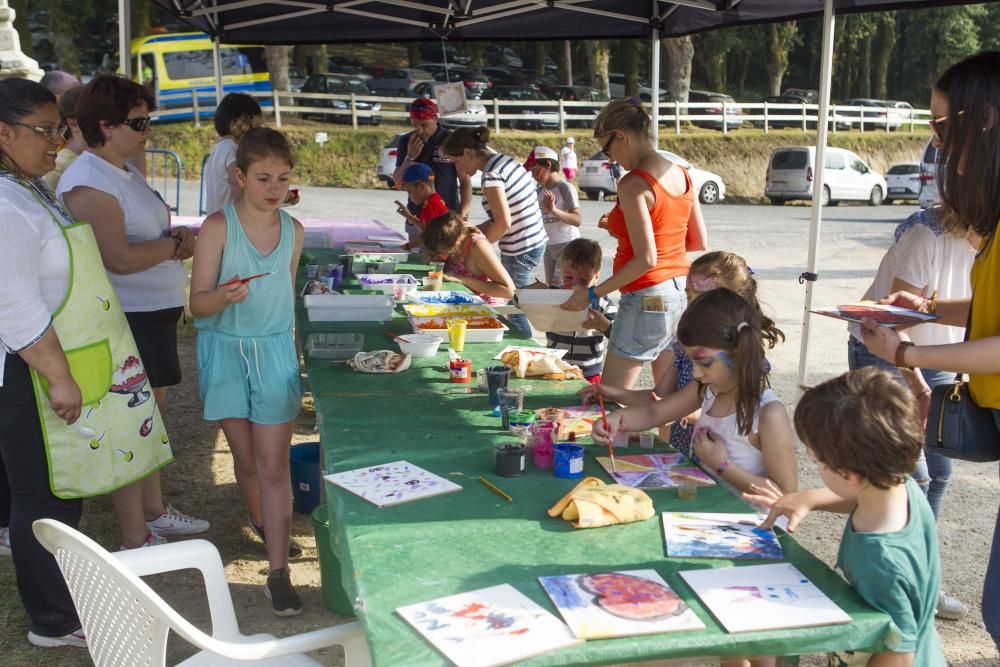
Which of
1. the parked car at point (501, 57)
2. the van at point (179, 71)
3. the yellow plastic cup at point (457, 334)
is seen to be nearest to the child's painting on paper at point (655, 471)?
the yellow plastic cup at point (457, 334)

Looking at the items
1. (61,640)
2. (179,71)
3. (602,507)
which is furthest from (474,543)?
(179,71)

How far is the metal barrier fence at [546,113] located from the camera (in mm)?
22328

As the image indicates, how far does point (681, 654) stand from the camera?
1.66 meters

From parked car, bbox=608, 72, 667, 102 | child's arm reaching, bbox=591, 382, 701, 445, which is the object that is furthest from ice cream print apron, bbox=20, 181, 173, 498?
parked car, bbox=608, 72, 667, 102

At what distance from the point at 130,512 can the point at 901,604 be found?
2.60 metres

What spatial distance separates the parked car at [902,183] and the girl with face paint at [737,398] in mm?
21102

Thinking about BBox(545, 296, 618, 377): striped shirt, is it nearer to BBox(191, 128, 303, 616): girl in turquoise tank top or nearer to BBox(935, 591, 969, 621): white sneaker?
BBox(191, 128, 303, 616): girl in turquoise tank top

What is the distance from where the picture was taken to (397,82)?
2695 centimetres

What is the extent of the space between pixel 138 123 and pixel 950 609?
3.31m

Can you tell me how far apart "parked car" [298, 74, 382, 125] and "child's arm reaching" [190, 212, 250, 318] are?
20893 mm

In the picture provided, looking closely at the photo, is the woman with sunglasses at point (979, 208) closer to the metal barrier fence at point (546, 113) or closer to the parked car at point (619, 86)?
the metal barrier fence at point (546, 113)

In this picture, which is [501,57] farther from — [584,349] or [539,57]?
[584,349]

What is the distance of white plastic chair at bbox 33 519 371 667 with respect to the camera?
5.83ft

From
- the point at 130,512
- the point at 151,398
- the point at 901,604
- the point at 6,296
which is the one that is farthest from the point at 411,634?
the point at 130,512
